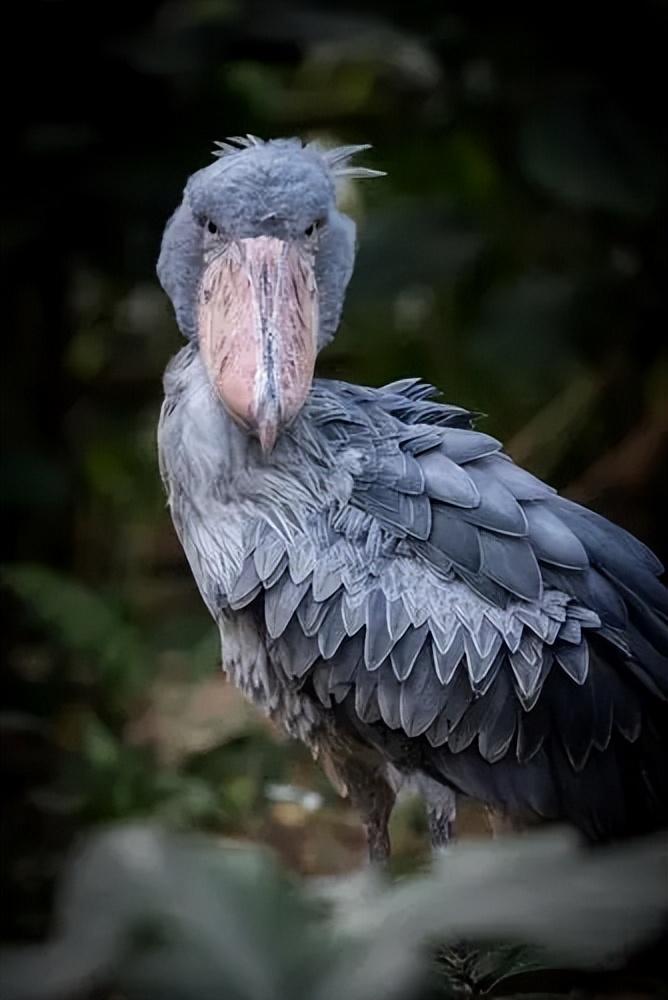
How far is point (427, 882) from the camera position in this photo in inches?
18.2

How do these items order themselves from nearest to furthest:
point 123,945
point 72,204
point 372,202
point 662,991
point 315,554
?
point 123,945 → point 662,991 → point 315,554 → point 372,202 → point 72,204

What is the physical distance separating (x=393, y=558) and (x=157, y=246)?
0.77 m

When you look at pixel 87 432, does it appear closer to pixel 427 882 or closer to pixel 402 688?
pixel 402 688

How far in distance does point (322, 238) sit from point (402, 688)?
0.28 metres

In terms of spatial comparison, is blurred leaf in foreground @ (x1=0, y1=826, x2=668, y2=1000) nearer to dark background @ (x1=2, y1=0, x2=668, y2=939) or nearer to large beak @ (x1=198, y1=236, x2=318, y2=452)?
large beak @ (x1=198, y1=236, x2=318, y2=452)

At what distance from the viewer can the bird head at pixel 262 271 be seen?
84 centimetres

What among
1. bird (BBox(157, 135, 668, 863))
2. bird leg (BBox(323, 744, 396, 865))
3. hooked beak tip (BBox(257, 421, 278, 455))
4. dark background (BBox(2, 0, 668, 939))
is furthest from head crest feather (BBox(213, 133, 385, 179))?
dark background (BBox(2, 0, 668, 939))

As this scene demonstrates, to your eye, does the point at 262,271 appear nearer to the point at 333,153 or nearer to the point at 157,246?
the point at 333,153

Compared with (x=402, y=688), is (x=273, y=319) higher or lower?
higher

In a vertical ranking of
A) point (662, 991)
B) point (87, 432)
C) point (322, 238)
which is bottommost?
point (87, 432)

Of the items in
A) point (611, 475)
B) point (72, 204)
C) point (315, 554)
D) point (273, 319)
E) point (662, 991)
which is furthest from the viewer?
point (72, 204)

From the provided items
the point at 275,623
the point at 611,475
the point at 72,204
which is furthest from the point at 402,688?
the point at 72,204

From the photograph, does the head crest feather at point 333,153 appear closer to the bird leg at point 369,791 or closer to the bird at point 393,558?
the bird at point 393,558

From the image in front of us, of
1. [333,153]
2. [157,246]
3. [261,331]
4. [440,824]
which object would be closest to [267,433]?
[261,331]
